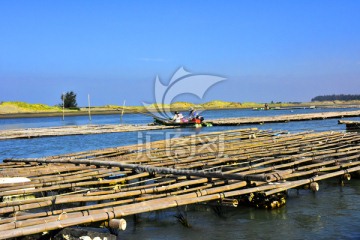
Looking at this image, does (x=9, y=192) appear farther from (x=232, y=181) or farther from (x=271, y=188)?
(x=271, y=188)

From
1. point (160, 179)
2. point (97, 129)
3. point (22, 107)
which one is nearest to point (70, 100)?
point (22, 107)

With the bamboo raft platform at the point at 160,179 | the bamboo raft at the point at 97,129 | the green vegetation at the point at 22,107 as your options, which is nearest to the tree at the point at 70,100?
the green vegetation at the point at 22,107

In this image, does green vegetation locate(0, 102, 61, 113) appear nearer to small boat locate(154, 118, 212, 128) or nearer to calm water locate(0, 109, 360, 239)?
small boat locate(154, 118, 212, 128)

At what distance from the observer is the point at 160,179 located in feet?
35.1

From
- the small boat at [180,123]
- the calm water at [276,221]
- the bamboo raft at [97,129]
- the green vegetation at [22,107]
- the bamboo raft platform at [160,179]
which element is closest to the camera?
the bamboo raft platform at [160,179]

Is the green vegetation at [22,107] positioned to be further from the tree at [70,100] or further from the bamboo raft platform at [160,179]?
the bamboo raft platform at [160,179]

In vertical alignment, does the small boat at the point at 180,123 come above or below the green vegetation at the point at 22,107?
below

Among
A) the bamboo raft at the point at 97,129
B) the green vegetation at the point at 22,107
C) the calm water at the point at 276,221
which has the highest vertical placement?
the green vegetation at the point at 22,107

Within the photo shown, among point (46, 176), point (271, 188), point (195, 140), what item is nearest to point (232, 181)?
point (271, 188)

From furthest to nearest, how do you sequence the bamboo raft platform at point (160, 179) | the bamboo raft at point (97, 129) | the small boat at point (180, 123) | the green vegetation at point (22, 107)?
1. the green vegetation at point (22, 107)
2. the small boat at point (180, 123)
3. the bamboo raft at point (97, 129)
4. the bamboo raft platform at point (160, 179)

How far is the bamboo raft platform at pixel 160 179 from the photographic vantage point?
6.58 meters

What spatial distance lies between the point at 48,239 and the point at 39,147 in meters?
19.9

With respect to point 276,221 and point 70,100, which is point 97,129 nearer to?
point 276,221

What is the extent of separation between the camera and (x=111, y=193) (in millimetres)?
8141
